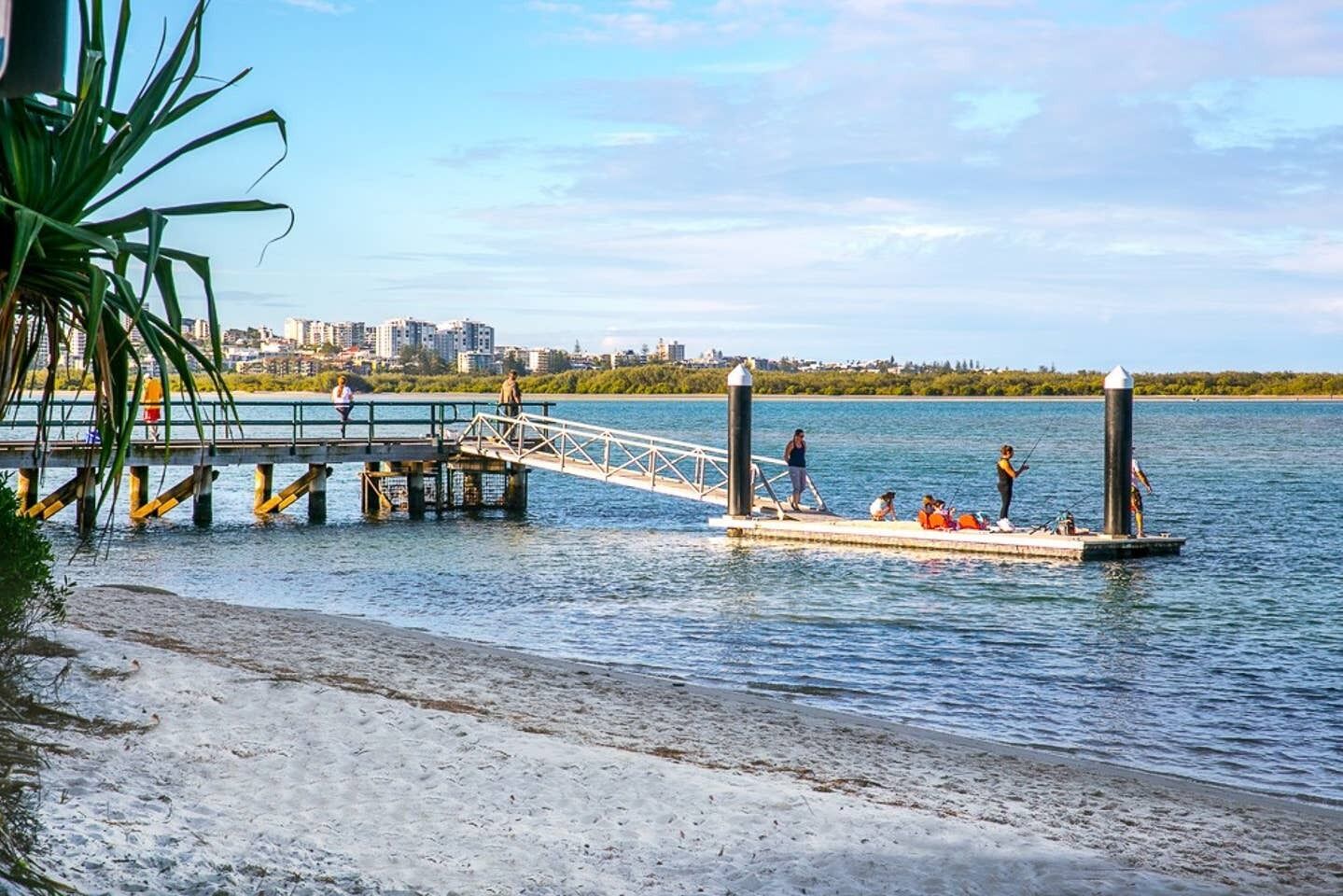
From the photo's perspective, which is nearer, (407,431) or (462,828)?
(462,828)

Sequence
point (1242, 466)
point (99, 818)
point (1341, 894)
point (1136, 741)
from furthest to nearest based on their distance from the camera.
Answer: point (1242, 466) → point (1136, 741) → point (1341, 894) → point (99, 818)

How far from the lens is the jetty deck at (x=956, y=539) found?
2331 centimetres

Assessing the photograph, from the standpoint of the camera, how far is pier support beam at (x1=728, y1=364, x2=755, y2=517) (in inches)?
1021

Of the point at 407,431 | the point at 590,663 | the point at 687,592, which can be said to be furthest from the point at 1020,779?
the point at 407,431

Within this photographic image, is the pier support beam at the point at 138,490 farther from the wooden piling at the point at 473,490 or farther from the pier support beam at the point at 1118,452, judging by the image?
the pier support beam at the point at 1118,452

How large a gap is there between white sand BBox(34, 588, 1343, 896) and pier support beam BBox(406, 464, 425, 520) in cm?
2089

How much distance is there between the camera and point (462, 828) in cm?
689

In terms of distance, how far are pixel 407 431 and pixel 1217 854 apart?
8221cm

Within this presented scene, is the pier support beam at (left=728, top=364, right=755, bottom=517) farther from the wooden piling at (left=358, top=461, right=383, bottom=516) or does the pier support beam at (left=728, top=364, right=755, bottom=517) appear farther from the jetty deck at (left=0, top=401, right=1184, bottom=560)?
the wooden piling at (left=358, top=461, right=383, bottom=516)

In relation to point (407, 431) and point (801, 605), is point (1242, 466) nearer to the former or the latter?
point (801, 605)

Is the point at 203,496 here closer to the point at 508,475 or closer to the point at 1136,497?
the point at 508,475

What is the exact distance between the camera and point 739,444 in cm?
2606

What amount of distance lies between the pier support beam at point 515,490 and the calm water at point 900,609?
2.26ft

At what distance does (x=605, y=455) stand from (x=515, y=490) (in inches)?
226
